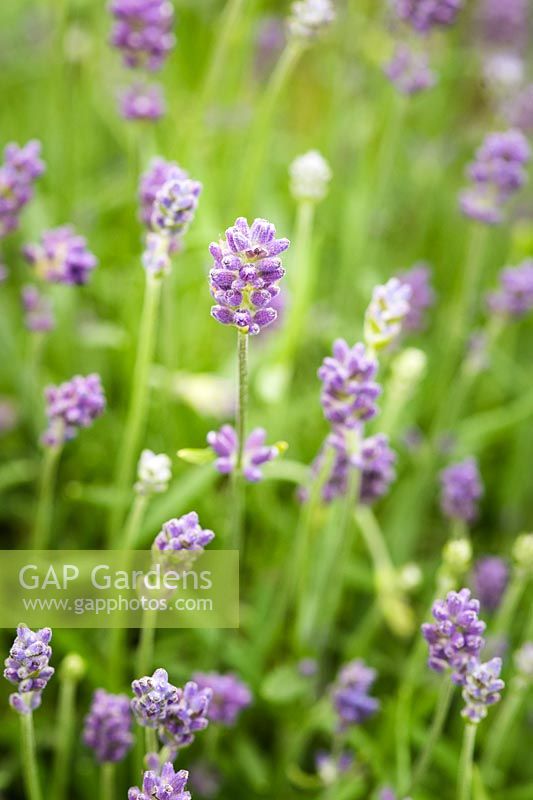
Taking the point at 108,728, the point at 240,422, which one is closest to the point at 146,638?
the point at 108,728

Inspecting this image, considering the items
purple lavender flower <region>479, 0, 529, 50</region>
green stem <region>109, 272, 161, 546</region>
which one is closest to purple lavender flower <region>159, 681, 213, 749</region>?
green stem <region>109, 272, 161, 546</region>

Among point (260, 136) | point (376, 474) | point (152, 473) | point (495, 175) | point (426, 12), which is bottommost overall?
point (152, 473)

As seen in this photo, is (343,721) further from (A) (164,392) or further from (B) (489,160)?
(B) (489,160)

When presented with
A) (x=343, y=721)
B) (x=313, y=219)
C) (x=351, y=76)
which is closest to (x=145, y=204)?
(x=343, y=721)

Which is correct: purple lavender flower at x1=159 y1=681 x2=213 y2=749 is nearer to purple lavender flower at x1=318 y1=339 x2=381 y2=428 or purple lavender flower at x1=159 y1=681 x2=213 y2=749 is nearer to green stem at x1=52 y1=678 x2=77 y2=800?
green stem at x1=52 y1=678 x2=77 y2=800

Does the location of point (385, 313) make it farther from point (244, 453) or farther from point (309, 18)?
point (309, 18)

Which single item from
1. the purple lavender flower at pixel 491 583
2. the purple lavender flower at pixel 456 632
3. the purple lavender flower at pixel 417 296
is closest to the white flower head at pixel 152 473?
the purple lavender flower at pixel 456 632
